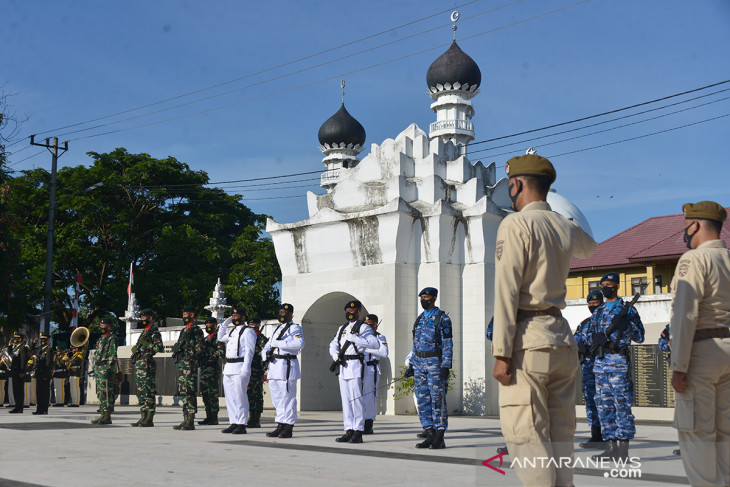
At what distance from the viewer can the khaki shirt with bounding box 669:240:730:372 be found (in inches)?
212

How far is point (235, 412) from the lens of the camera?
1238 centimetres

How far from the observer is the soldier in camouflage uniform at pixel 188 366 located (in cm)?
1293

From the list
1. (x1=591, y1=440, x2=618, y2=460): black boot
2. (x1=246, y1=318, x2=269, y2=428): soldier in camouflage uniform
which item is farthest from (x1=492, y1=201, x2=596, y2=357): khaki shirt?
(x1=246, y1=318, x2=269, y2=428): soldier in camouflage uniform

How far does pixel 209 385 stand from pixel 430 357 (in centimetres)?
463

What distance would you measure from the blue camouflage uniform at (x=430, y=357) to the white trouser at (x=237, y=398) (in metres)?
2.83

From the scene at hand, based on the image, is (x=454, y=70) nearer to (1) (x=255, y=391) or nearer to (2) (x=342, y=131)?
(2) (x=342, y=131)

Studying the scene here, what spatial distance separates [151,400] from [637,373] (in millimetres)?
9248

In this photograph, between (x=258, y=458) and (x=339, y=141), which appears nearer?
(x=258, y=458)

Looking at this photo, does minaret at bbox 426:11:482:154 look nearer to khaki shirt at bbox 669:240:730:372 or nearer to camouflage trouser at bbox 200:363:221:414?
camouflage trouser at bbox 200:363:221:414

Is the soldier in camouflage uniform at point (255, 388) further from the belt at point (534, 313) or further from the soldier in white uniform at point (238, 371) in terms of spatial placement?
the belt at point (534, 313)

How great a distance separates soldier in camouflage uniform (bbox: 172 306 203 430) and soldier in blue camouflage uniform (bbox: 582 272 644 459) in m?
6.25

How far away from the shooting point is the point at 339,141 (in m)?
41.4

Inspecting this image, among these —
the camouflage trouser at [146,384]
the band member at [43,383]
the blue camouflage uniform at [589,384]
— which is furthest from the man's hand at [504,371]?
the band member at [43,383]

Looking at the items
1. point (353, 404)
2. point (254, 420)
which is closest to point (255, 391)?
point (254, 420)
